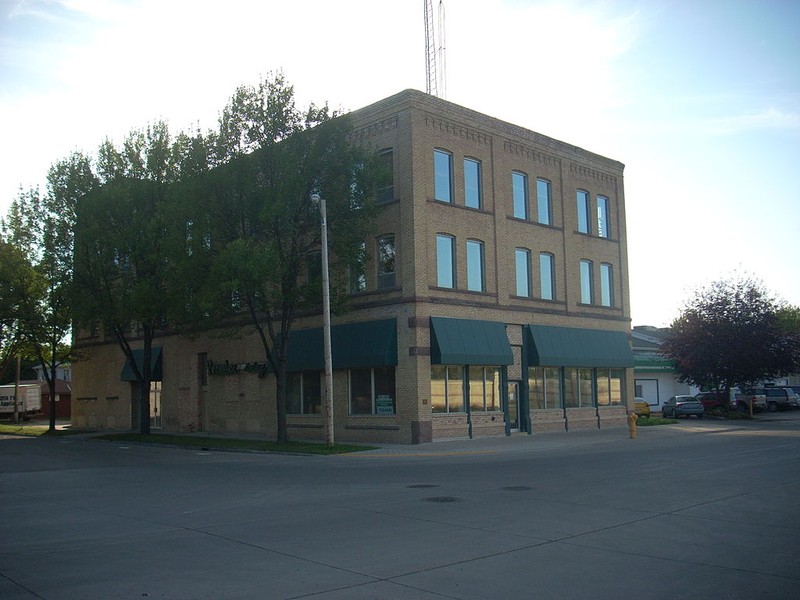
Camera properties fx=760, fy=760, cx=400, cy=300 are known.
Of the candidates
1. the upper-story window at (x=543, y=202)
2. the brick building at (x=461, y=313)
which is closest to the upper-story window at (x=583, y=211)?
the brick building at (x=461, y=313)

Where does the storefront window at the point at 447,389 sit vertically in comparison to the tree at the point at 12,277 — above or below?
below

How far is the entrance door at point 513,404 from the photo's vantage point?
105 ft

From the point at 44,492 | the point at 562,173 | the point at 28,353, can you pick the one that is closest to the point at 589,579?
the point at 44,492

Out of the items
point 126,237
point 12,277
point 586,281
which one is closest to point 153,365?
point 12,277

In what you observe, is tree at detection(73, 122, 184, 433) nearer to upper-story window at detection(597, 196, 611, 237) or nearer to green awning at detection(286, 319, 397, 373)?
green awning at detection(286, 319, 397, 373)

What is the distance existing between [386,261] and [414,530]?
63.9 ft

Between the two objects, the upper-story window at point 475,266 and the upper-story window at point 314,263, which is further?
the upper-story window at point 475,266

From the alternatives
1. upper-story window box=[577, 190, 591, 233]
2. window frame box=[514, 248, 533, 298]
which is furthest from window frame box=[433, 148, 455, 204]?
upper-story window box=[577, 190, 591, 233]

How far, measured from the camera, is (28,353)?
48.7 meters

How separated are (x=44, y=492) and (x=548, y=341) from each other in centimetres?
2227

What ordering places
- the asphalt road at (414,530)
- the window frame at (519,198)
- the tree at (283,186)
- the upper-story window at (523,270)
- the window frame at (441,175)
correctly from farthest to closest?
the window frame at (519,198)
the upper-story window at (523,270)
the window frame at (441,175)
the tree at (283,186)
the asphalt road at (414,530)

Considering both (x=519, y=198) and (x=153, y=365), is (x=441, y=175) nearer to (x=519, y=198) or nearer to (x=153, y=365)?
(x=519, y=198)

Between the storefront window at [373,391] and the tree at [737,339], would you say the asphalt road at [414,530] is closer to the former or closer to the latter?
the storefront window at [373,391]

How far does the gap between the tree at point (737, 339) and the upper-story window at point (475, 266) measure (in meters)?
20.1
